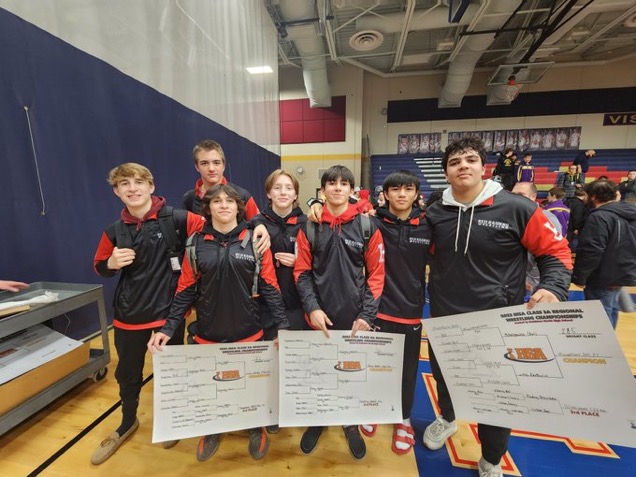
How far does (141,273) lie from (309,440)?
138cm

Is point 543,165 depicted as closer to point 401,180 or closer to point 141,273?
point 401,180

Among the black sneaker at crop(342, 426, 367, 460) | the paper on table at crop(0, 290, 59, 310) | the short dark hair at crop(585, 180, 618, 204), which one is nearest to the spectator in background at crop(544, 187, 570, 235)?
the short dark hair at crop(585, 180, 618, 204)

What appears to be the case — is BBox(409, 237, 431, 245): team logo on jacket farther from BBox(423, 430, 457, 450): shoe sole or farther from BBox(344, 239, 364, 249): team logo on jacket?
BBox(423, 430, 457, 450): shoe sole

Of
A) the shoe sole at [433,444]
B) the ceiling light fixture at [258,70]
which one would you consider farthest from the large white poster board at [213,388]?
the ceiling light fixture at [258,70]

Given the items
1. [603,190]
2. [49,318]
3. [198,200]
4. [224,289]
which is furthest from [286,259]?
[603,190]

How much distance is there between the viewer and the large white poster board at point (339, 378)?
5.05 ft

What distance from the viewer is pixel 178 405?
1546mm

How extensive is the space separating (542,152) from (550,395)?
13.9 m

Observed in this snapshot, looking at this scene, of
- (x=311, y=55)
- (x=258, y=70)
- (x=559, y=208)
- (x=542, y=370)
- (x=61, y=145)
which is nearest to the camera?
(x=542, y=370)

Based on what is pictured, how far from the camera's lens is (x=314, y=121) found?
11969 millimetres

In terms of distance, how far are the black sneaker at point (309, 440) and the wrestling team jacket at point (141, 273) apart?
1.09 meters

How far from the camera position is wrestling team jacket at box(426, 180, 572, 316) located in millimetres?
1313

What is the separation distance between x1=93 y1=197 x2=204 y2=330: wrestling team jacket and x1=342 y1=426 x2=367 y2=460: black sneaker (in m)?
1.27

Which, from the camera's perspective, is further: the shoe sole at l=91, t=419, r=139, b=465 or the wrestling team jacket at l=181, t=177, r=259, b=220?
the wrestling team jacket at l=181, t=177, r=259, b=220
